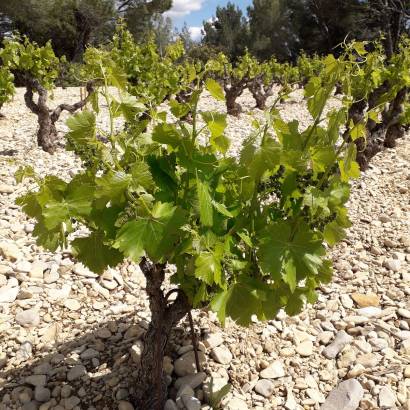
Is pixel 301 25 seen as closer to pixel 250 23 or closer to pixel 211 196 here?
pixel 250 23

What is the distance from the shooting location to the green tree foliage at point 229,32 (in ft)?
111

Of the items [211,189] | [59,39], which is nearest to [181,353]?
[211,189]

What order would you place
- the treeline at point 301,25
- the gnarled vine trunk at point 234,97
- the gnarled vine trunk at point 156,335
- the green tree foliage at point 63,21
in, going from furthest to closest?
1. the treeline at point 301,25
2. the green tree foliage at point 63,21
3. the gnarled vine trunk at point 234,97
4. the gnarled vine trunk at point 156,335

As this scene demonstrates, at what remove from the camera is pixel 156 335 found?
2178 millimetres

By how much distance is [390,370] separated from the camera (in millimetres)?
2648

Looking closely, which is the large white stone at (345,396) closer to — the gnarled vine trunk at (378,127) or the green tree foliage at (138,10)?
the gnarled vine trunk at (378,127)

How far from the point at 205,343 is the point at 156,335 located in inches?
28.5

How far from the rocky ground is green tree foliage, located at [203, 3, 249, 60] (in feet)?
102

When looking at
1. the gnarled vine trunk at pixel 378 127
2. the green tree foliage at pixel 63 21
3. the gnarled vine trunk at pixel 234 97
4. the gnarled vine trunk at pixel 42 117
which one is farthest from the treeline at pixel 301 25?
the gnarled vine trunk at pixel 42 117

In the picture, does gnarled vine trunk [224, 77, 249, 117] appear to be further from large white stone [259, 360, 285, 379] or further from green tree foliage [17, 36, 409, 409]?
green tree foliage [17, 36, 409, 409]

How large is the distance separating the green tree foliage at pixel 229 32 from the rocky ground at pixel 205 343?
31061 mm

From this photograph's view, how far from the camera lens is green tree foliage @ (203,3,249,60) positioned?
111 feet

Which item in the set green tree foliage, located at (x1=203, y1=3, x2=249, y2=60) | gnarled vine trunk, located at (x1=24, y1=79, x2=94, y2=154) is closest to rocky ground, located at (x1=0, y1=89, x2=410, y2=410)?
gnarled vine trunk, located at (x1=24, y1=79, x2=94, y2=154)

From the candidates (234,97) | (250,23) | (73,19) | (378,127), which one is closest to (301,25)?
(250,23)
